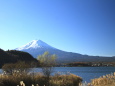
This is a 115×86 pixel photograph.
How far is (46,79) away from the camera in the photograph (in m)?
19.0

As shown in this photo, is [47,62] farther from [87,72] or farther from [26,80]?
[87,72]

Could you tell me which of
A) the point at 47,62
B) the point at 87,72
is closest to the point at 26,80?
the point at 47,62

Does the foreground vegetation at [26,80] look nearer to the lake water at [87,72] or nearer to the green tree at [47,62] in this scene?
the green tree at [47,62]

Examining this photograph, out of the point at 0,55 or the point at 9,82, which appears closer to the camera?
the point at 9,82

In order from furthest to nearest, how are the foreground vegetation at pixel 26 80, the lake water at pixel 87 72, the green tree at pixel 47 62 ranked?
the lake water at pixel 87 72 < the green tree at pixel 47 62 < the foreground vegetation at pixel 26 80

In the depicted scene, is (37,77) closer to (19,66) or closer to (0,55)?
(19,66)

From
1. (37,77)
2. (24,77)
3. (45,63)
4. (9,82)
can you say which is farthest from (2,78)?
(45,63)

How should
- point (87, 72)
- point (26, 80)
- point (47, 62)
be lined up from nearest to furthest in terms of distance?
point (26, 80) → point (47, 62) → point (87, 72)

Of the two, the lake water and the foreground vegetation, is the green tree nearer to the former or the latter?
the lake water

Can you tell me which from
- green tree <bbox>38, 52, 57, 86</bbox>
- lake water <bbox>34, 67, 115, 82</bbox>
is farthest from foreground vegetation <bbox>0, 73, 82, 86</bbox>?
lake water <bbox>34, 67, 115, 82</bbox>

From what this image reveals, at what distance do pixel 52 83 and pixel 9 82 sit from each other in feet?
11.4

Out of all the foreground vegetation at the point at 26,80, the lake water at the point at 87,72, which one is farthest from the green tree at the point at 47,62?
the foreground vegetation at the point at 26,80

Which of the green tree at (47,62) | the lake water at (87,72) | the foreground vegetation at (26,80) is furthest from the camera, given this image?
the lake water at (87,72)

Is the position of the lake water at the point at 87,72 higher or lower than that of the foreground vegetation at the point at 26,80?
lower
